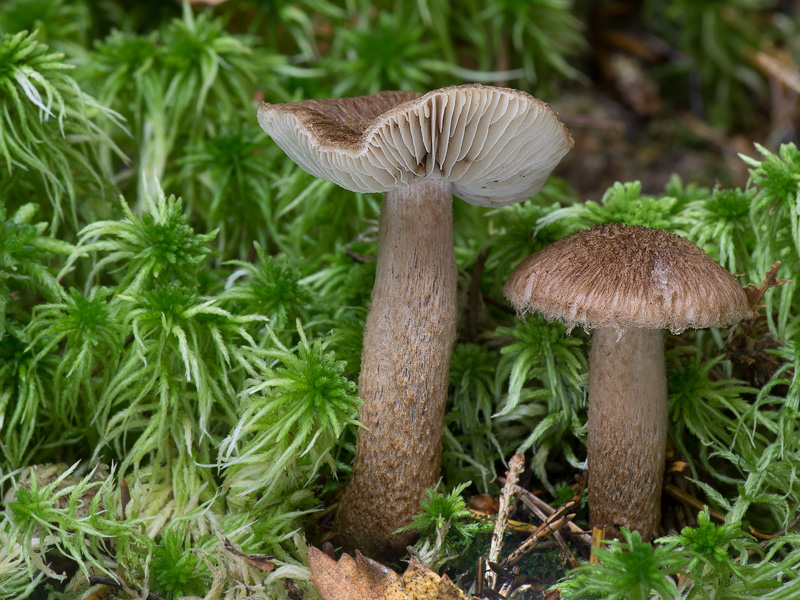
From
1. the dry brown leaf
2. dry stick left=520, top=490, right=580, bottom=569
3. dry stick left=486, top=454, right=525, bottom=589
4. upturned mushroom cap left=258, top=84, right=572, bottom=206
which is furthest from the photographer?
dry stick left=520, top=490, right=580, bottom=569

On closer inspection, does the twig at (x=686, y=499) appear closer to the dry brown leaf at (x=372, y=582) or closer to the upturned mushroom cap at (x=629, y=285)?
the upturned mushroom cap at (x=629, y=285)

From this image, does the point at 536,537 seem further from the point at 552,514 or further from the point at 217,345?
the point at 217,345

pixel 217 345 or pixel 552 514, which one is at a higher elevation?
pixel 217 345

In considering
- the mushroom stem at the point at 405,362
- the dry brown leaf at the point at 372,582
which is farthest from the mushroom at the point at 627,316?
the dry brown leaf at the point at 372,582

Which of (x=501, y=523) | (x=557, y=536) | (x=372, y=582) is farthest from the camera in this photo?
(x=557, y=536)

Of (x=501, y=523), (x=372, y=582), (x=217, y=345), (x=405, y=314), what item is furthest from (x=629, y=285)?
(x=217, y=345)

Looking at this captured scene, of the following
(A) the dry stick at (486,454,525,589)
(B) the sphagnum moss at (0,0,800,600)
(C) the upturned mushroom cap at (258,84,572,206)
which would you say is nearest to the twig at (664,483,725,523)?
(B) the sphagnum moss at (0,0,800,600)

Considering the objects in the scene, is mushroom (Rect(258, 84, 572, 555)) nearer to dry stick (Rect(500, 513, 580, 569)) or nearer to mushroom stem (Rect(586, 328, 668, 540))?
dry stick (Rect(500, 513, 580, 569))
